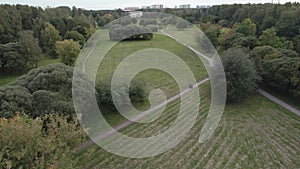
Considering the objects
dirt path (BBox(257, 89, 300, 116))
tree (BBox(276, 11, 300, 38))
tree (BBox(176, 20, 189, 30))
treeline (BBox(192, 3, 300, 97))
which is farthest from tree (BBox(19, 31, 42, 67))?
tree (BBox(176, 20, 189, 30))

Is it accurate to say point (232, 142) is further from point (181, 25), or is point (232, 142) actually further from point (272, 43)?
point (181, 25)

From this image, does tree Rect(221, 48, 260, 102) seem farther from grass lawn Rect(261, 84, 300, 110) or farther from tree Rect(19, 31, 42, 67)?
tree Rect(19, 31, 42, 67)

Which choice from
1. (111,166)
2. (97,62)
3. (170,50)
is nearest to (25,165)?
(111,166)

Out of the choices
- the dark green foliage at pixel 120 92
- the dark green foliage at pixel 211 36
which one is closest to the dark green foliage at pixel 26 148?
the dark green foliage at pixel 120 92

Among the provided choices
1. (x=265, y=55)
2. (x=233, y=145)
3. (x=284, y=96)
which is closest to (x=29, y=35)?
(x=233, y=145)

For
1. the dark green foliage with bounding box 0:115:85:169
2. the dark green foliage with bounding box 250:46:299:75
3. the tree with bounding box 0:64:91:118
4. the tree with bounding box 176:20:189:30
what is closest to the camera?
the dark green foliage with bounding box 0:115:85:169
